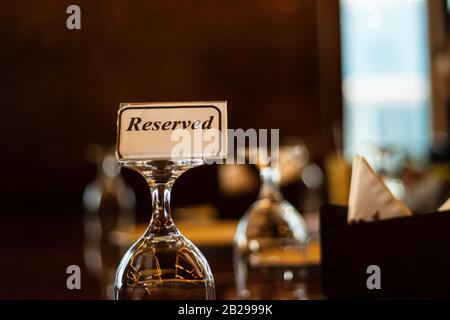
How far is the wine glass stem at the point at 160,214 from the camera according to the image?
0.90m

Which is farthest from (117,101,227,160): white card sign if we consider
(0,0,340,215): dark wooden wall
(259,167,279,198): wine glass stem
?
(0,0,340,215): dark wooden wall

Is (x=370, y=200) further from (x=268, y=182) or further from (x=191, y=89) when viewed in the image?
(x=191, y=89)

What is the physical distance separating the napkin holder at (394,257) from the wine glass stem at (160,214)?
0.85 feet

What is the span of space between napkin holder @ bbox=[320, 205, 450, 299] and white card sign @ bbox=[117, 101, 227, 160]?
0.83 feet


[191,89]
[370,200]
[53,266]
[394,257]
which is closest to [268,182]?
[370,200]

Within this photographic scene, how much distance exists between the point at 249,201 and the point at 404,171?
750 mm

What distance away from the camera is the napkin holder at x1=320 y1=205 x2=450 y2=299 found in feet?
3.28

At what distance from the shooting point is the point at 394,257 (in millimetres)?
1019

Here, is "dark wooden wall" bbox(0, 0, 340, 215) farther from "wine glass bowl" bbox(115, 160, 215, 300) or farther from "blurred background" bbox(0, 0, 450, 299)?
"wine glass bowl" bbox(115, 160, 215, 300)

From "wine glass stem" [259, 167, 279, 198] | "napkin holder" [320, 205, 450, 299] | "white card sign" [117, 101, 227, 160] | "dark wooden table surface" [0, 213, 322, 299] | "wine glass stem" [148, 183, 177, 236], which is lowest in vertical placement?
"dark wooden table surface" [0, 213, 322, 299]

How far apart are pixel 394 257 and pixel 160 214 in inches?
12.0

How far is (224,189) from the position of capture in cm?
427

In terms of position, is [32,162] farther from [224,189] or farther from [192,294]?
[192,294]
